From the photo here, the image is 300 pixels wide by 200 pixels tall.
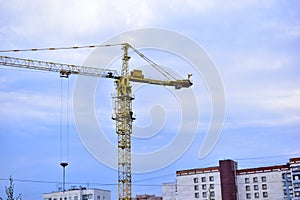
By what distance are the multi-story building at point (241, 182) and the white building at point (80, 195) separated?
1778 cm

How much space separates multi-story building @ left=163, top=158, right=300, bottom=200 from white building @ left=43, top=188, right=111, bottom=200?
58.3 ft

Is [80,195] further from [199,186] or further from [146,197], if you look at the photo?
[199,186]

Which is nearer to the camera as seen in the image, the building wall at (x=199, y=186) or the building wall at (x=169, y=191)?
the building wall at (x=199, y=186)

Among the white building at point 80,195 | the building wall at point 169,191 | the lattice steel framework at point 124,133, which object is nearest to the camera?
the lattice steel framework at point 124,133

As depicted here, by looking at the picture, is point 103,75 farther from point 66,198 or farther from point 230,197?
point 66,198

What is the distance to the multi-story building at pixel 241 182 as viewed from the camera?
81062mm

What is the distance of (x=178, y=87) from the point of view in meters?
75.4

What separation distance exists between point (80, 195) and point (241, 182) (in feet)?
106

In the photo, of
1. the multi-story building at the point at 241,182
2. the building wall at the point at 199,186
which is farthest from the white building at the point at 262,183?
the building wall at the point at 199,186

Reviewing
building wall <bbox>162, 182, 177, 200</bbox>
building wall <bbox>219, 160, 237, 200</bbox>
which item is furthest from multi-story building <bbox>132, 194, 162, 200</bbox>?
building wall <bbox>219, 160, 237, 200</bbox>

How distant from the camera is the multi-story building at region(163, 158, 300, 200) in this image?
81062 millimetres

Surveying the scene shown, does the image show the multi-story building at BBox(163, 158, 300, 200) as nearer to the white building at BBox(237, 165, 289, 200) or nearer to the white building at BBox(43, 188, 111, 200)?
the white building at BBox(237, 165, 289, 200)

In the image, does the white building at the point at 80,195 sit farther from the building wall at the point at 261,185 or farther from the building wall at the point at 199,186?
the building wall at the point at 261,185

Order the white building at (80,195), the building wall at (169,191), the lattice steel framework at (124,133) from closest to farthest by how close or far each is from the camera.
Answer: the lattice steel framework at (124,133) < the building wall at (169,191) < the white building at (80,195)
